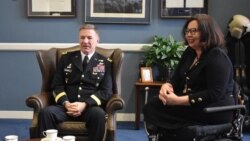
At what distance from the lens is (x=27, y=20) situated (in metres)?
4.02

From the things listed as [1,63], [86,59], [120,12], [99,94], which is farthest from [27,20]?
[99,94]

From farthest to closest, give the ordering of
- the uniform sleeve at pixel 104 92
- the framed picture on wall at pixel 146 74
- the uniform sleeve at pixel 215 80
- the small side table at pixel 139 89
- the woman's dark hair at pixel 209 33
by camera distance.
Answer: the framed picture on wall at pixel 146 74
the small side table at pixel 139 89
the uniform sleeve at pixel 104 92
the woman's dark hair at pixel 209 33
the uniform sleeve at pixel 215 80

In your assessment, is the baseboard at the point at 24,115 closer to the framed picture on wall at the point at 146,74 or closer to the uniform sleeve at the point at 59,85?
the framed picture on wall at the point at 146,74

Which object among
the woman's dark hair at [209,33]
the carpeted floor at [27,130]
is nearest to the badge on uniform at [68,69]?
the carpeted floor at [27,130]

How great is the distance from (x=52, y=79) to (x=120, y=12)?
1257 millimetres

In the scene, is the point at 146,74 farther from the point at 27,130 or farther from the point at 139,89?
the point at 27,130

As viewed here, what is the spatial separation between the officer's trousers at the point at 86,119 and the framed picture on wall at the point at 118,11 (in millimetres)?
1516

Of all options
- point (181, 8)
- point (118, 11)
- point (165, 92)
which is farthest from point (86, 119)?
point (181, 8)

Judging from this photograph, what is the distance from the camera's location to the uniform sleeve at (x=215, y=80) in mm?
2182

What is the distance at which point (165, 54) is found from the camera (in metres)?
3.76

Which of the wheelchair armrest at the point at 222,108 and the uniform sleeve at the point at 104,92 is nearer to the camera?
the wheelchair armrest at the point at 222,108

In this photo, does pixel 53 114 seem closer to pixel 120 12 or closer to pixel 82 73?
pixel 82 73

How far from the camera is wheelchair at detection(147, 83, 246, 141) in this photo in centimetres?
208

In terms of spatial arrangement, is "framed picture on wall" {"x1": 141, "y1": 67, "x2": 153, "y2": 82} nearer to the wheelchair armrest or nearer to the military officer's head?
the military officer's head
